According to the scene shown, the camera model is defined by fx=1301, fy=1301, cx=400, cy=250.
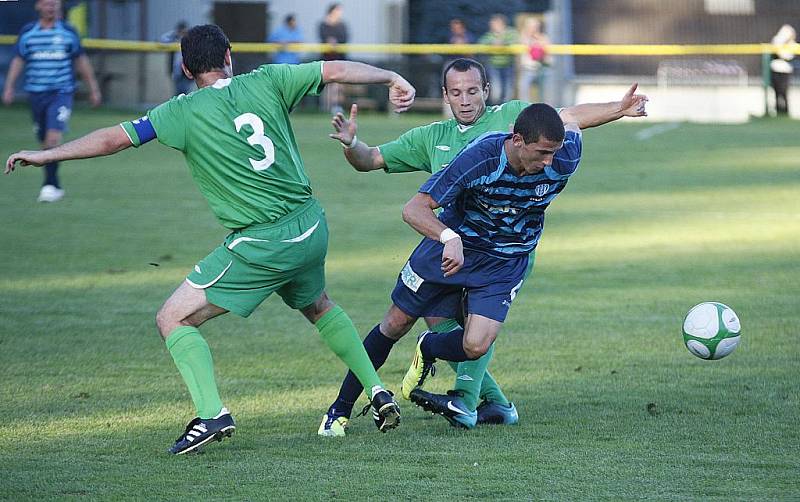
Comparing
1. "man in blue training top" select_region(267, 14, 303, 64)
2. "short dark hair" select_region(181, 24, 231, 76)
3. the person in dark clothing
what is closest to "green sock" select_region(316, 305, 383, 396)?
"short dark hair" select_region(181, 24, 231, 76)

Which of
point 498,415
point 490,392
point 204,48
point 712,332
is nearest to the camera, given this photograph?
point 204,48

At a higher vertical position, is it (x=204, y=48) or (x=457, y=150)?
(x=204, y=48)

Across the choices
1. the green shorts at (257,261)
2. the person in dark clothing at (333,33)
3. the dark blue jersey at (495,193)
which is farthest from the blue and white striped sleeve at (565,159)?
the person in dark clothing at (333,33)

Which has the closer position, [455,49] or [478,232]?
[478,232]

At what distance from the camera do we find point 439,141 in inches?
267

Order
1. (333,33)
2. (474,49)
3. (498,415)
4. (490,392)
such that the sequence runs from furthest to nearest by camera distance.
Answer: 1. (333,33)
2. (474,49)
3. (490,392)
4. (498,415)

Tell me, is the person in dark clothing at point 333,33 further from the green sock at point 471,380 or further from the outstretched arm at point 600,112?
the green sock at point 471,380

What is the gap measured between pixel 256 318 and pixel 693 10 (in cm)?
2777

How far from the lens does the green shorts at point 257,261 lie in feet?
19.9

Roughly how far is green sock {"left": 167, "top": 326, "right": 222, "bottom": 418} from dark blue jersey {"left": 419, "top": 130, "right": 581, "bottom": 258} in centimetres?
129

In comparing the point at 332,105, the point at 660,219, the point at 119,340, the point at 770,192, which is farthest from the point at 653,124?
Result: the point at 119,340

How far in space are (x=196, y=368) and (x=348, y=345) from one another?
2.57ft

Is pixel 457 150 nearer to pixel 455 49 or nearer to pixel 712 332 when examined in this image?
pixel 712 332

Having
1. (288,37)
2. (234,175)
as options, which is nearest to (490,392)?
(234,175)
